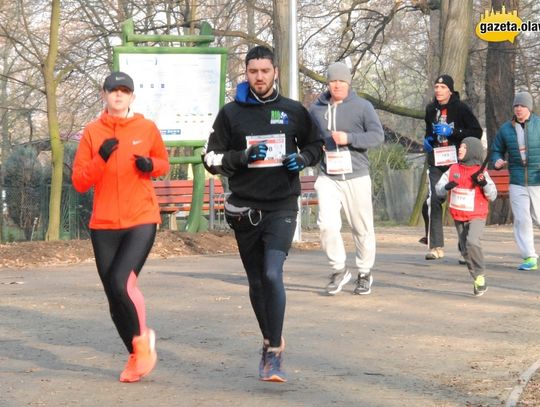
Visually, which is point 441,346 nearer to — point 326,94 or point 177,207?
point 326,94

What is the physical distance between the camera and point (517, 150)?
44.9 ft

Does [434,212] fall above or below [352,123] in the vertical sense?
below

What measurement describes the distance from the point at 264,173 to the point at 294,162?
0.21 meters

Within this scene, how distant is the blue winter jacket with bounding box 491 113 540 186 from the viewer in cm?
1362

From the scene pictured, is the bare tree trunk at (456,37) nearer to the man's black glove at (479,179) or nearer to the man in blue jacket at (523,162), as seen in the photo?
the man in blue jacket at (523,162)

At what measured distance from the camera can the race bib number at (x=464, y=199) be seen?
11562 mm

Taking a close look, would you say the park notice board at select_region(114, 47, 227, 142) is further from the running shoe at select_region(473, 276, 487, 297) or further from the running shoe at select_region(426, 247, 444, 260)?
the running shoe at select_region(473, 276, 487, 297)

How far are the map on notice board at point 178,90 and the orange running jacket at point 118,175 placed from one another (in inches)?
431

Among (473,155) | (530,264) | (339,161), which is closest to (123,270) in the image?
(339,161)

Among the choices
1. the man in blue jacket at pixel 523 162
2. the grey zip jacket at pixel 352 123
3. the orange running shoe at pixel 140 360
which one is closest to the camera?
the orange running shoe at pixel 140 360

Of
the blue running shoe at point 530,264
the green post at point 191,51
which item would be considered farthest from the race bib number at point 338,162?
the green post at point 191,51

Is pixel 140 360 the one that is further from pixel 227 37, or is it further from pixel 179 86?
pixel 227 37

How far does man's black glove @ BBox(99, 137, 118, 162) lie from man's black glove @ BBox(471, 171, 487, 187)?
16.8 feet

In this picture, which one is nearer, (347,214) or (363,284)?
(347,214)
